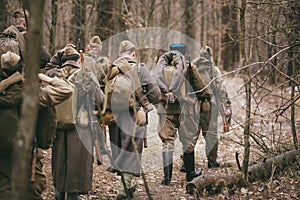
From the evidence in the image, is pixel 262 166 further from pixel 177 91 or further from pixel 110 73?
pixel 110 73

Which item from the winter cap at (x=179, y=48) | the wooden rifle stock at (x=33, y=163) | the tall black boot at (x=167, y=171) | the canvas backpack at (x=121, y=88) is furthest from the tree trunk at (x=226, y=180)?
the wooden rifle stock at (x=33, y=163)

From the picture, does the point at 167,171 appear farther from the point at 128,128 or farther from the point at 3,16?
the point at 3,16

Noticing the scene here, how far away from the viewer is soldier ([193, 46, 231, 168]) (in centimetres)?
991

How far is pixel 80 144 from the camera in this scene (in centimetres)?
691

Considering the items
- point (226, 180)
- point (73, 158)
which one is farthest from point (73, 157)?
point (226, 180)

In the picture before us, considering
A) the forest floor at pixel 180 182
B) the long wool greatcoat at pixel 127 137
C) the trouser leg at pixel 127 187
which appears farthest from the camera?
the long wool greatcoat at pixel 127 137

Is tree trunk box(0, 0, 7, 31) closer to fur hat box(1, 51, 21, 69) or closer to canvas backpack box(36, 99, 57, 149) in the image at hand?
fur hat box(1, 51, 21, 69)

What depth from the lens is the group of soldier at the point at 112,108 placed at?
17.8ft

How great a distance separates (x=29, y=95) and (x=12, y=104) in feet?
8.08

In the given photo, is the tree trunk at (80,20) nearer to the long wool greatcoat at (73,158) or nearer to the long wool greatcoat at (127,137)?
the long wool greatcoat at (127,137)

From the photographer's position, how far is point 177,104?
29.3 feet

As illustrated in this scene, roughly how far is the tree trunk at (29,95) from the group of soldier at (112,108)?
234cm

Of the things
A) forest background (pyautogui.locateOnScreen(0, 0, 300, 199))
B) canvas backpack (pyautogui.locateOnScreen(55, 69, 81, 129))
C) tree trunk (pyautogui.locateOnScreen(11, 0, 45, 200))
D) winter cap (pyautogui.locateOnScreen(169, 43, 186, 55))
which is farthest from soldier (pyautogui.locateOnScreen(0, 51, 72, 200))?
winter cap (pyautogui.locateOnScreen(169, 43, 186, 55))

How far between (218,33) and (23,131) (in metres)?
28.5
